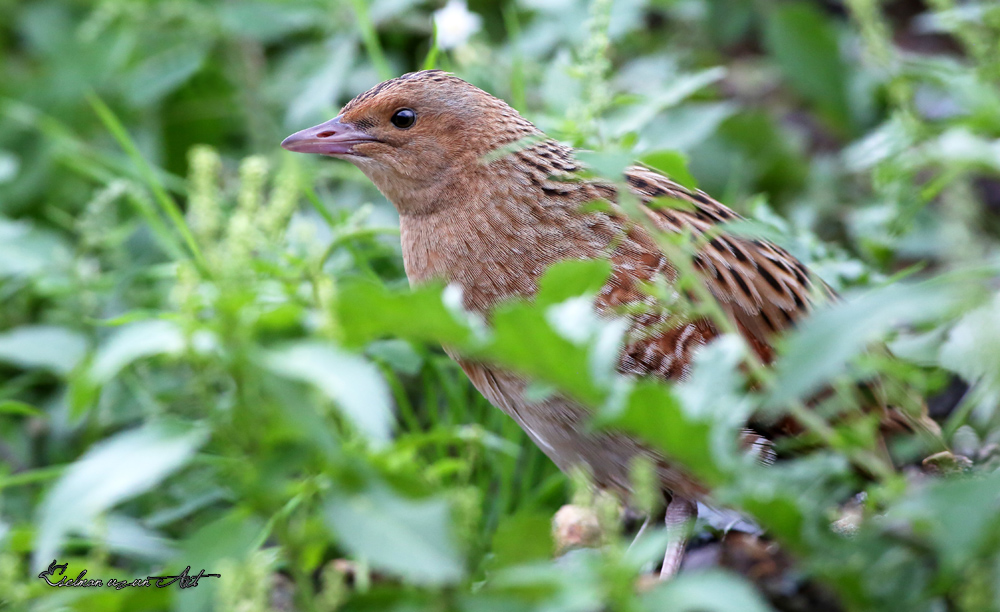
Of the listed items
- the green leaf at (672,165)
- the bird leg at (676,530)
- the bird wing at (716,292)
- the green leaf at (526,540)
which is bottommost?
the bird leg at (676,530)

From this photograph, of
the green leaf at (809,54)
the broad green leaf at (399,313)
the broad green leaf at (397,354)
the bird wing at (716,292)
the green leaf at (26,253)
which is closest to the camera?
the broad green leaf at (399,313)

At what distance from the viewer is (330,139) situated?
253 cm

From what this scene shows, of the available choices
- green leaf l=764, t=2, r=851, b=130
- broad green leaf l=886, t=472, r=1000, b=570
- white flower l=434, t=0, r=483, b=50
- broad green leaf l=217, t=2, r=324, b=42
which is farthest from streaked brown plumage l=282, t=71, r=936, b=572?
green leaf l=764, t=2, r=851, b=130

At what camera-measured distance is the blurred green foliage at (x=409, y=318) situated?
1251 mm

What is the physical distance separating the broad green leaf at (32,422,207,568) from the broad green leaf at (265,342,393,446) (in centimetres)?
16

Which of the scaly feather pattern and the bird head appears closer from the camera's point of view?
the scaly feather pattern

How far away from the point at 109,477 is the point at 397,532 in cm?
33

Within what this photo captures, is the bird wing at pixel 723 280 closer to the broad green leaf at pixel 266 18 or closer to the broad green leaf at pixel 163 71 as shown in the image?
the broad green leaf at pixel 266 18

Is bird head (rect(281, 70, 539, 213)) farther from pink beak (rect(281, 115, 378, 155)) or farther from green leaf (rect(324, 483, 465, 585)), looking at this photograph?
green leaf (rect(324, 483, 465, 585))

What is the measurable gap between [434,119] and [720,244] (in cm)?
73

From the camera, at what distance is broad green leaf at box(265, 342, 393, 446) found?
1.14m

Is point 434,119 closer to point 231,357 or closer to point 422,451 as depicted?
point 422,451

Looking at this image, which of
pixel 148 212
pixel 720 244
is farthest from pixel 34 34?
pixel 720 244

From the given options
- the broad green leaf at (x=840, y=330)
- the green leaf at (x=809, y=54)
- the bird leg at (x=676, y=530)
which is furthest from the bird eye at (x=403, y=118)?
the green leaf at (x=809, y=54)
